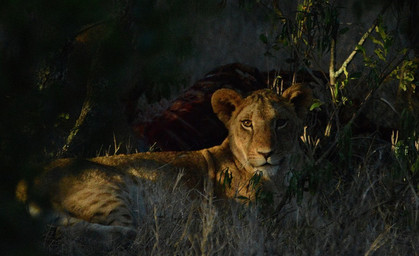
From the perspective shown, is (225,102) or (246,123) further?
(225,102)

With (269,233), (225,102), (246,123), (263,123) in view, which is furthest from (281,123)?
(269,233)

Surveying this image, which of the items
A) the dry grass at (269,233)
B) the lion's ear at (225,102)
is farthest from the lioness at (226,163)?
the dry grass at (269,233)

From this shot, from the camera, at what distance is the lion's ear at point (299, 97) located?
605cm

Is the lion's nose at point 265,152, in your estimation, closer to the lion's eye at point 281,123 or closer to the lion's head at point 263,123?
the lion's head at point 263,123

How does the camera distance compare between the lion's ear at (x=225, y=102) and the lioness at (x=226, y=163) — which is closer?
the lioness at (x=226, y=163)

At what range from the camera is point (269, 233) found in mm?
4910

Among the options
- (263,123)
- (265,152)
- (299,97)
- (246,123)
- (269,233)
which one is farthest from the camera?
(299,97)

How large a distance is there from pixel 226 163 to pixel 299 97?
832mm

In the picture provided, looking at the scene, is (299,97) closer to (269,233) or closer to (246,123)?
(246,123)

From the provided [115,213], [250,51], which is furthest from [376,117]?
[115,213]

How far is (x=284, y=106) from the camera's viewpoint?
5.96 meters

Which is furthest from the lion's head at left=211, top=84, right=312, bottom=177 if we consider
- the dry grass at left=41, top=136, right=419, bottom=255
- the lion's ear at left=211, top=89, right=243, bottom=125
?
the dry grass at left=41, top=136, right=419, bottom=255

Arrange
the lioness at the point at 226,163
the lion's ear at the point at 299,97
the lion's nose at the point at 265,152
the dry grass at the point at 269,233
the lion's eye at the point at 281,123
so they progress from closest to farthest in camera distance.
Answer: the dry grass at the point at 269,233 < the lioness at the point at 226,163 < the lion's nose at the point at 265,152 < the lion's eye at the point at 281,123 < the lion's ear at the point at 299,97

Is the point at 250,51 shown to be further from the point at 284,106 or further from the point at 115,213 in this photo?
the point at 115,213
